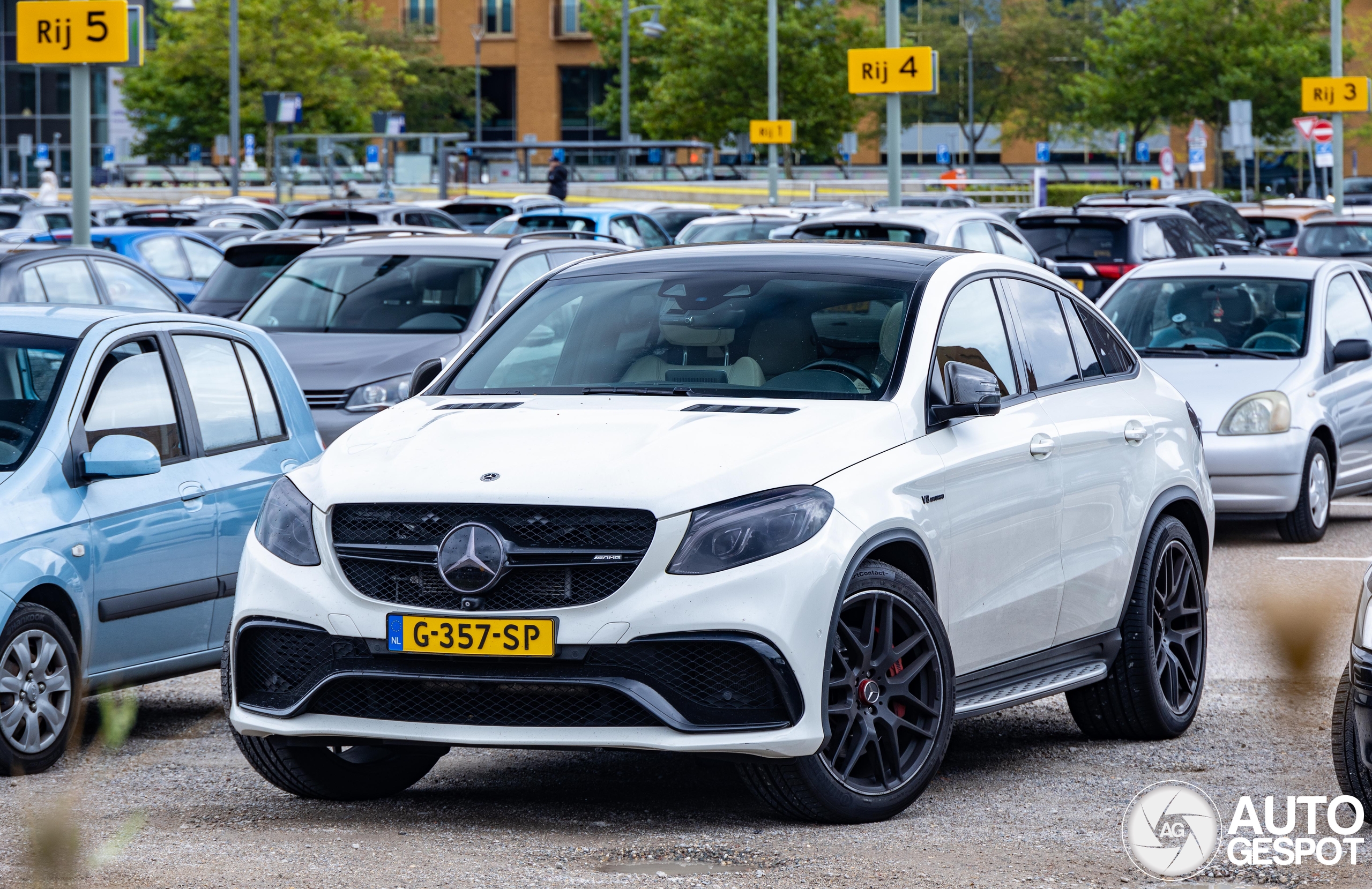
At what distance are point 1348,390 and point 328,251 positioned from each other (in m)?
6.77

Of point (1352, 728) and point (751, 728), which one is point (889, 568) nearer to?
point (751, 728)

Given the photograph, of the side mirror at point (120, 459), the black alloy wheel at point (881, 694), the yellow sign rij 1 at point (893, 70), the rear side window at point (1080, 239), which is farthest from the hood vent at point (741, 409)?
the yellow sign rij 1 at point (893, 70)

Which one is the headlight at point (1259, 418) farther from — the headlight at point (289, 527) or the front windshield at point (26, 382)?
the headlight at point (289, 527)

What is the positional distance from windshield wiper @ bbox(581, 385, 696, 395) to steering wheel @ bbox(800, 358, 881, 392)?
0.37 metres

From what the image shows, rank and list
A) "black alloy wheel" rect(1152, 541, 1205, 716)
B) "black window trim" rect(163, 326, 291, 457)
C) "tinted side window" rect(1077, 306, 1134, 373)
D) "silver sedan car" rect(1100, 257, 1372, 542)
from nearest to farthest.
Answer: "black alloy wheel" rect(1152, 541, 1205, 716)
"tinted side window" rect(1077, 306, 1134, 373)
"black window trim" rect(163, 326, 291, 457)
"silver sedan car" rect(1100, 257, 1372, 542)

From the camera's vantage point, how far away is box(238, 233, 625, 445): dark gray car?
1285cm

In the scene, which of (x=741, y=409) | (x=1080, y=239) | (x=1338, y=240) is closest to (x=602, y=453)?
(x=741, y=409)

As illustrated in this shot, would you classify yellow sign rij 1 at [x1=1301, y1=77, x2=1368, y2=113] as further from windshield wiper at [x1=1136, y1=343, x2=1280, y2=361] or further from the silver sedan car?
windshield wiper at [x1=1136, y1=343, x2=1280, y2=361]

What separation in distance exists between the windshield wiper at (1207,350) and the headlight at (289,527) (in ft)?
28.2

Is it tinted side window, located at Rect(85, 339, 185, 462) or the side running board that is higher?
tinted side window, located at Rect(85, 339, 185, 462)

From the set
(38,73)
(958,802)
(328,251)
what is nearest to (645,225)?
(328,251)

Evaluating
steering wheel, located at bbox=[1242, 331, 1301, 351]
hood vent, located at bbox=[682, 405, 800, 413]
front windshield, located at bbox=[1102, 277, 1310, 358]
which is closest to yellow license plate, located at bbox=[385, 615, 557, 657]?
hood vent, located at bbox=[682, 405, 800, 413]

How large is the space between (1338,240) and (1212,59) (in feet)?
101

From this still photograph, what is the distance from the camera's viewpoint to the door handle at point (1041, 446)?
21.7 feet
